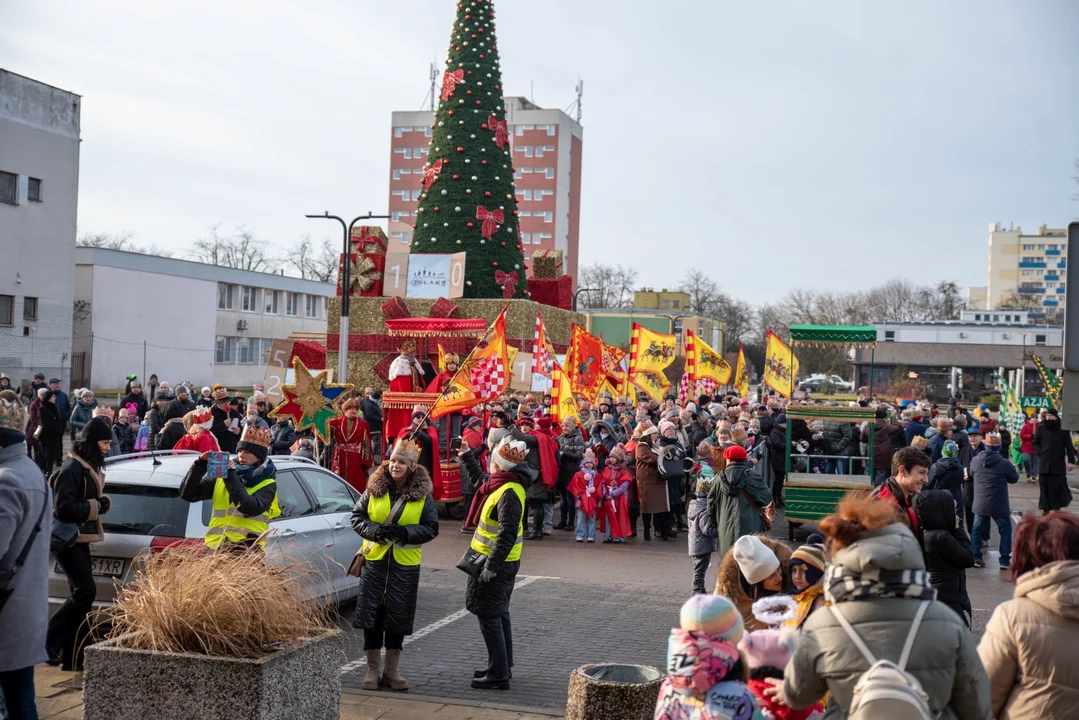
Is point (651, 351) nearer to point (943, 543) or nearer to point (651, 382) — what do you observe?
point (651, 382)

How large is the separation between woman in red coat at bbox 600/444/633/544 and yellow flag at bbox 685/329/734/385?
10.0m

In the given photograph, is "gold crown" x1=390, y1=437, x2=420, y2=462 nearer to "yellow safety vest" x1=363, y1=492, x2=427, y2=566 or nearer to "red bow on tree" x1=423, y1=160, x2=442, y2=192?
"yellow safety vest" x1=363, y1=492, x2=427, y2=566

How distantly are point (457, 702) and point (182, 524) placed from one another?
267 centimetres

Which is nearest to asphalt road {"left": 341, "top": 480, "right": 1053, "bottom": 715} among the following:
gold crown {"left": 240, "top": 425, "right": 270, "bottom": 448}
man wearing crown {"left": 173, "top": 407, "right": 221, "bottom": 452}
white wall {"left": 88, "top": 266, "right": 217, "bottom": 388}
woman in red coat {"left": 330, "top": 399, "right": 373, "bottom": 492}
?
gold crown {"left": 240, "top": 425, "right": 270, "bottom": 448}

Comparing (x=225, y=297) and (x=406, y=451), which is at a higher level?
(x=225, y=297)

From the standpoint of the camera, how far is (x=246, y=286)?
62219 mm

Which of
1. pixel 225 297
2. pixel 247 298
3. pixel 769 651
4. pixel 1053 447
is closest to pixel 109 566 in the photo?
pixel 769 651

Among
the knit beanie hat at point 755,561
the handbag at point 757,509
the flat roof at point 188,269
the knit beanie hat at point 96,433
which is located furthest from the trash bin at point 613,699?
the flat roof at point 188,269

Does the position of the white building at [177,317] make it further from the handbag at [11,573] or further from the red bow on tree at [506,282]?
the handbag at [11,573]

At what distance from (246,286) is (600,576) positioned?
174ft

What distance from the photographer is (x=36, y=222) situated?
37.4 meters

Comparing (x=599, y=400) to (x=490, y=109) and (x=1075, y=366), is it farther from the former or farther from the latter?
(x=1075, y=366)

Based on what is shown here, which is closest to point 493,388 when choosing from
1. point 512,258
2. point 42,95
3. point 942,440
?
point 942,440

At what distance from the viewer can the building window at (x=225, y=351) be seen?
59750 millimetres
